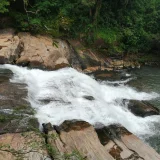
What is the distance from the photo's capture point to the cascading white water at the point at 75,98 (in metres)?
7.07

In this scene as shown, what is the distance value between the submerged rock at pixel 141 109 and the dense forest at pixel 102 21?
19.2ft

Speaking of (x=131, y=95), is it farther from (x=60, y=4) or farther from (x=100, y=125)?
(x=60, y=4)

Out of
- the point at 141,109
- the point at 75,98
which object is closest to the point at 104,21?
the point at 141,109

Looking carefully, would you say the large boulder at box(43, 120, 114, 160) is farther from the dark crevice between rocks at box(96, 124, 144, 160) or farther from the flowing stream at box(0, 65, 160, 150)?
the flowing stream at box(0, 65, 160, 150)

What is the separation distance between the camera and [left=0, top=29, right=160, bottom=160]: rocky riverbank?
14.0 feet

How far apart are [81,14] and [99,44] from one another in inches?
80.7

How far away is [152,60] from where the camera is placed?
1611 centimetres

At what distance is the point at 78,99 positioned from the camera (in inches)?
321

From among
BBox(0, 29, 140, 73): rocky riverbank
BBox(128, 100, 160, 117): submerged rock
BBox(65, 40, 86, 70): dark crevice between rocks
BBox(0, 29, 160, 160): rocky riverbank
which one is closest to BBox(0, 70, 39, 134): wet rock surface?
BBox(0, 29, 160, 160): rocky riverbank

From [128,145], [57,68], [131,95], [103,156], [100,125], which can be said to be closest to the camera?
[103,156]

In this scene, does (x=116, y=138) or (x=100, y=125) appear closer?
(x=116, y=138)

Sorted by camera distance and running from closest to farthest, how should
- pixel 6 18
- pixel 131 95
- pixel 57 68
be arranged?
pixel 131 95 < pixel 57 68 < pixel 6 18

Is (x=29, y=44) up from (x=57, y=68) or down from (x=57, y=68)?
up

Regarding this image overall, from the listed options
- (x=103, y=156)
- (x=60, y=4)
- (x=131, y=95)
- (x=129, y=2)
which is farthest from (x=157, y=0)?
(x=103, y=156)
